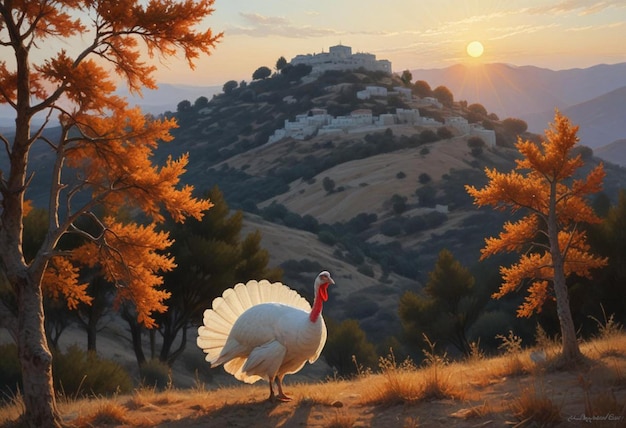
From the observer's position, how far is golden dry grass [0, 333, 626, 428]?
7.42 meters

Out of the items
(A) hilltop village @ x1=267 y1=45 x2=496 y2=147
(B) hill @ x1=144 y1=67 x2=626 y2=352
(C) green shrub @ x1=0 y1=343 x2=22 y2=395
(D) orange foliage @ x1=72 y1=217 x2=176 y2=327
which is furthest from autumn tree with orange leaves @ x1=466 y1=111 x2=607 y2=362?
(A) hilltop village @ x1=267 y1=45 x2=496 y2=147

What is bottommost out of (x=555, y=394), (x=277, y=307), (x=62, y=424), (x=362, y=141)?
(x=555, y=394)

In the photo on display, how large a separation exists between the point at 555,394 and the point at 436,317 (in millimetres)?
22156

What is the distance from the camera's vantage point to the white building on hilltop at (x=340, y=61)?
165875 millimetres

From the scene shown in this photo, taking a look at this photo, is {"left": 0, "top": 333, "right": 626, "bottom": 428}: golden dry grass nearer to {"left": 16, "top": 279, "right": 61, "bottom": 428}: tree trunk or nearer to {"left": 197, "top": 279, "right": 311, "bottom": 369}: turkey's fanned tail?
{"left": 16, "top": 279, "right": 61, "bottom": 428}: tree trunk

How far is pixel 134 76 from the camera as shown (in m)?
10.0

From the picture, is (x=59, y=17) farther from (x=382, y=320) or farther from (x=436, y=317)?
(x=382, y=320)

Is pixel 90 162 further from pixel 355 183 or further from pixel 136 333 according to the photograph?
pixel 355 183

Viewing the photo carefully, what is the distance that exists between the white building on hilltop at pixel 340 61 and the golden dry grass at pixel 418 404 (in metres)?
155

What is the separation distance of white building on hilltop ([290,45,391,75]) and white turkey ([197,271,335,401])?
509 ft

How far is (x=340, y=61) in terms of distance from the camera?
170750mm

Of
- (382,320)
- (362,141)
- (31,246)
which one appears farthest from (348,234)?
(31,246)

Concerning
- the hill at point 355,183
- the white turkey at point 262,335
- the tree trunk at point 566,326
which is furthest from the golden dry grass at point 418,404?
the hill at point 355,183

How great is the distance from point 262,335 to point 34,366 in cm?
292
